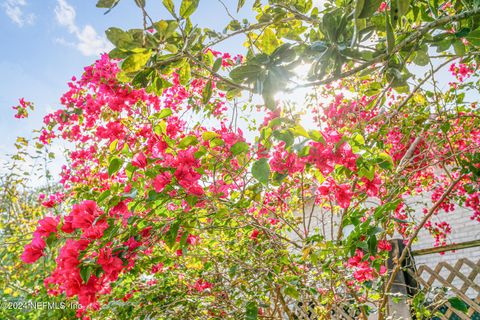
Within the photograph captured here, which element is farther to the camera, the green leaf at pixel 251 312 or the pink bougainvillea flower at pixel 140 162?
the green leaf at pixel 251 312

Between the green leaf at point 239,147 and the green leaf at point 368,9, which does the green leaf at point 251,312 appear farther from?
the green leaf at point 368,9

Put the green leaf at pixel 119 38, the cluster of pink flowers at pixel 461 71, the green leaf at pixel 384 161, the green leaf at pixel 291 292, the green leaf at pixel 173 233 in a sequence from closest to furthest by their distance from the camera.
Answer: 1. the green leaf at pixel 119 38
2. the green leaf at pixel 384 161
3. the green leaf at pixel 173 233
4. the green leaf at pixel 291 292
5. the cluster of pink flowers at pixel 461 71

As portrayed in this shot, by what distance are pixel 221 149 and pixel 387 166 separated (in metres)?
0.66

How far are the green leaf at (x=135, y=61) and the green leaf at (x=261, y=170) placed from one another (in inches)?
17.1

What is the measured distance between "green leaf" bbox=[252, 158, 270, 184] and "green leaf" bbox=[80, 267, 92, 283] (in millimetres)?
631

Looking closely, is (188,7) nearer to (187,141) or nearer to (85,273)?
(187,141)

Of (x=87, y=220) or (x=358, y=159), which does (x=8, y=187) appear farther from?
(x=358, y=159)

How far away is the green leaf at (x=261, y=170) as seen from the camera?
0.79 meters

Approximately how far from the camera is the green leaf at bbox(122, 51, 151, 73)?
2.66 feet

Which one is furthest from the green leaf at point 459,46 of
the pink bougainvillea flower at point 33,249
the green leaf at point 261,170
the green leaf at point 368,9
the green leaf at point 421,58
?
the pink bougainvillea flower at point 33,249

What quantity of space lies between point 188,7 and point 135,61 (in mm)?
214

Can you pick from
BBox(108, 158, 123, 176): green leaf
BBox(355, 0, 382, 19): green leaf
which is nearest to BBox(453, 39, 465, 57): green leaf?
BBox(355, 0, 382, 19): green leaf

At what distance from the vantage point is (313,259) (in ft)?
3.60

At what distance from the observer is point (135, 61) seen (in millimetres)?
816
